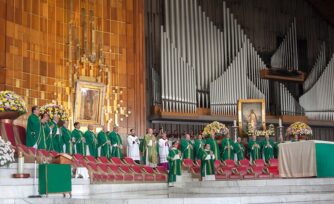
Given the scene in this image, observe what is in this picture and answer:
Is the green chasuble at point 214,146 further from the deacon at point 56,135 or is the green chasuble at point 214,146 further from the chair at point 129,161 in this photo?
the deacon at point 56,135

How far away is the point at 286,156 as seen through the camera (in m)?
13.4

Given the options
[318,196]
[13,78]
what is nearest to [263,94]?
[13,78]

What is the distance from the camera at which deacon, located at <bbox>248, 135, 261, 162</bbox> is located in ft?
59.1

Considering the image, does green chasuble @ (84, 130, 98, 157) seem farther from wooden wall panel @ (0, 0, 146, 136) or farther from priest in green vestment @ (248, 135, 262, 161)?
priest in green vestment @ (248, 135, 262, 161)

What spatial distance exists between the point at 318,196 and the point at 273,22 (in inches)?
537

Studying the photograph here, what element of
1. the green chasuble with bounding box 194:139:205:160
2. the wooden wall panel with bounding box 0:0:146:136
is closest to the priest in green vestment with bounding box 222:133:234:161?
the green chasuble with bounding box 194:139:205:160

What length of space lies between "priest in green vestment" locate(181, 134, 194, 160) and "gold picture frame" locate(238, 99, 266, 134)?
124 inches

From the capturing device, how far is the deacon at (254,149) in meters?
18.0

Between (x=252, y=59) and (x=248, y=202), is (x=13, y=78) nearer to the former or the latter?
(x=248, y=202)

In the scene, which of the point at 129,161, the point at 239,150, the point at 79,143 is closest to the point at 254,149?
the point at 239,150

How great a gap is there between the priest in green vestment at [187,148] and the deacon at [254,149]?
2154 millimetres

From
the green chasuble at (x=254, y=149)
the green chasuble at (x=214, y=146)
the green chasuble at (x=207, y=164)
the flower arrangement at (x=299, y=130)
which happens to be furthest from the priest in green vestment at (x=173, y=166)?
the flower arrangement at (x=299, y=130)

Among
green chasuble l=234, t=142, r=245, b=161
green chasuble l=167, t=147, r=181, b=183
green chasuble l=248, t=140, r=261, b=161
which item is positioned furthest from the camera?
green chasuble l=248, t=140, r=261, b=161

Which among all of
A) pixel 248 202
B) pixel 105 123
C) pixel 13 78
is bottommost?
pixel 248 202
